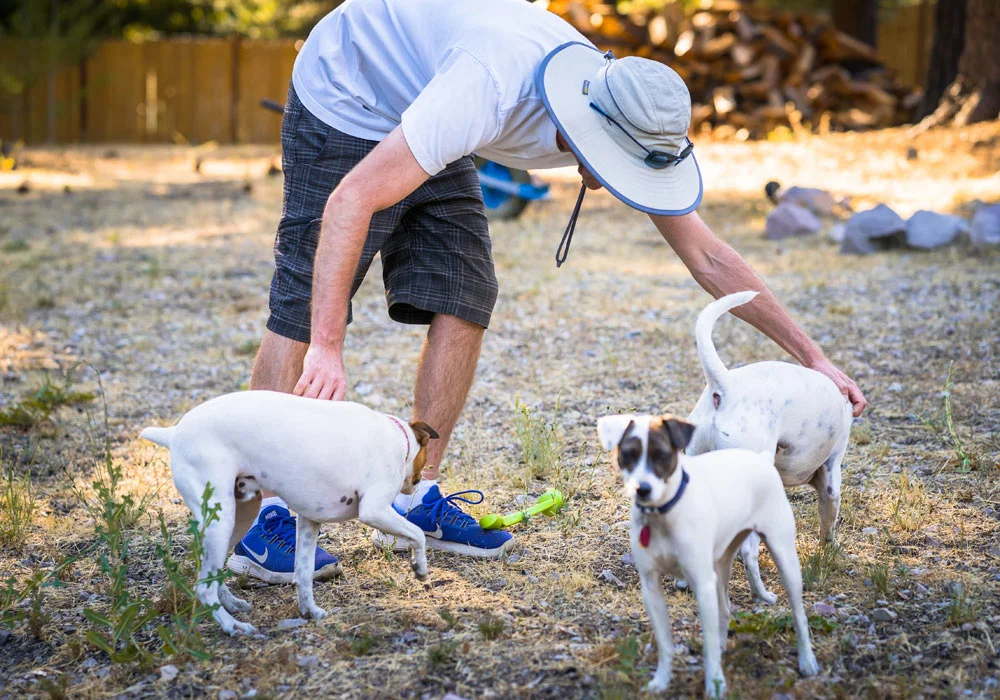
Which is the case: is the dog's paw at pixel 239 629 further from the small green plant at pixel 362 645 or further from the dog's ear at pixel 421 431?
the dog's ear at pixel 421 431

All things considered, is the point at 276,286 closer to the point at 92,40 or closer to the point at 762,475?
the point at 762,475

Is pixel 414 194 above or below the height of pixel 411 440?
above

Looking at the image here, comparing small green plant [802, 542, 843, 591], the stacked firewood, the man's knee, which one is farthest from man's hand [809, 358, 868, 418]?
the stacked firewood

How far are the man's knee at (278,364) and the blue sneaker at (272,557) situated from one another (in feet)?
1.47

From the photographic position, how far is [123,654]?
2.54m

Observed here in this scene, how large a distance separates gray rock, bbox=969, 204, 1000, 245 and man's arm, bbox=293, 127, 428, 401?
233 inches

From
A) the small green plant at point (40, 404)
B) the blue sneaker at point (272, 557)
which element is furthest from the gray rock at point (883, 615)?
the small green plant at point (40, 404)

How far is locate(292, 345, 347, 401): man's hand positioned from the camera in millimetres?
2699

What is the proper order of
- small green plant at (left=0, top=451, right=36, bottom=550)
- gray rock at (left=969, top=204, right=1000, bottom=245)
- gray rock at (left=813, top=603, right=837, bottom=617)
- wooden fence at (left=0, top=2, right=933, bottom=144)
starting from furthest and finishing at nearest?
wooden fence at (left=0, top=2, right=933, bottom=144) → gray rock at (left=969, top=204, right=1000, bottom=245) → small green plant at (left=0, top=451, right=36, bottom=550) → gray rock at (left=813, top=603, right=837, bottom=617)

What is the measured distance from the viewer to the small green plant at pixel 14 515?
333 cm

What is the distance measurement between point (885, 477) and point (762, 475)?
63.5 inches

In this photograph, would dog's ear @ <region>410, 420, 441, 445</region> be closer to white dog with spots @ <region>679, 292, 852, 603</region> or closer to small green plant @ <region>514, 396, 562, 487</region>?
white dog with spots @ <region>679, 292, 852, 603</region>

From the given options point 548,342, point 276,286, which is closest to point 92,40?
point 548,342

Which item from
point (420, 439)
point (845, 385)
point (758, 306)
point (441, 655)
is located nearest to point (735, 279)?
point (758, 306)
